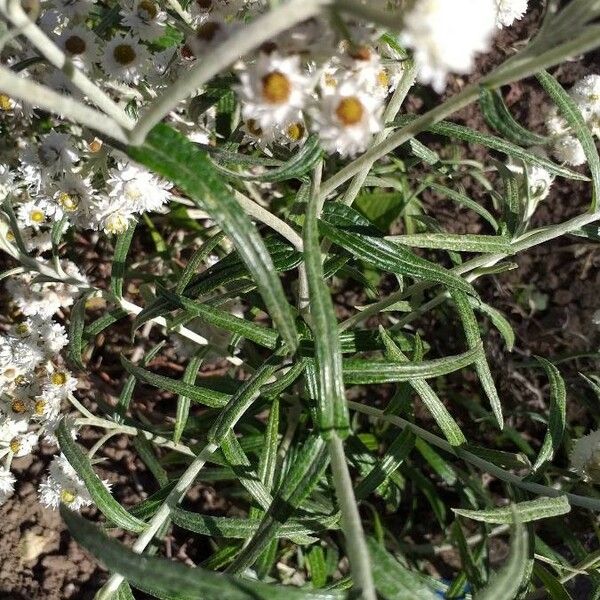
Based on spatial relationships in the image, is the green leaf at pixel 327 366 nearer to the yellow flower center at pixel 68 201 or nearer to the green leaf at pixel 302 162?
the green leaf at pixel 302 162

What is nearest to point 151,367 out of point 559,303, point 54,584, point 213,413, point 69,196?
point 213,413

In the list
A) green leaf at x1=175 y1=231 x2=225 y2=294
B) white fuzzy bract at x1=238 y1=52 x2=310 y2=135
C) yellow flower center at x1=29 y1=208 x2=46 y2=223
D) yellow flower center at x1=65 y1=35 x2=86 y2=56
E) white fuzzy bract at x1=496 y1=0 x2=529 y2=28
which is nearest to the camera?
white fuzzy bract at x1=238 y1=52 x2=310 y2=135

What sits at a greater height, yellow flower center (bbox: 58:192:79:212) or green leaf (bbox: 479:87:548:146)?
green leaf (bbox: 479:87:548:146)

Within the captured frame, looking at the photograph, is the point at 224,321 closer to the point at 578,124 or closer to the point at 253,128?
the point at 253,128

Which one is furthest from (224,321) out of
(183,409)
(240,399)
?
(183,409)

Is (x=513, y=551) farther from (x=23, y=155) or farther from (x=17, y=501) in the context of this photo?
(x=17, y=501)

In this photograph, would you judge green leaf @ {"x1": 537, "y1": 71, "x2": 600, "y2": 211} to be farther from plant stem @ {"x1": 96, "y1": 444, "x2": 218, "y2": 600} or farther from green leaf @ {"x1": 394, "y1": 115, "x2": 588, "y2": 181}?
plant stem @ {"x1": 96, "y1": 444, "x2": 218, "y2": 600}

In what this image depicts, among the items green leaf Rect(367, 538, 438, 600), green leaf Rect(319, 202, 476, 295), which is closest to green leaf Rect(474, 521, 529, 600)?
green leaf Rect(367, 538, 438, 600)

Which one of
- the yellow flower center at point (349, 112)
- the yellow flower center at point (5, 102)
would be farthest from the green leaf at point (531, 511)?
the yellow flower center at point (5, 102)
